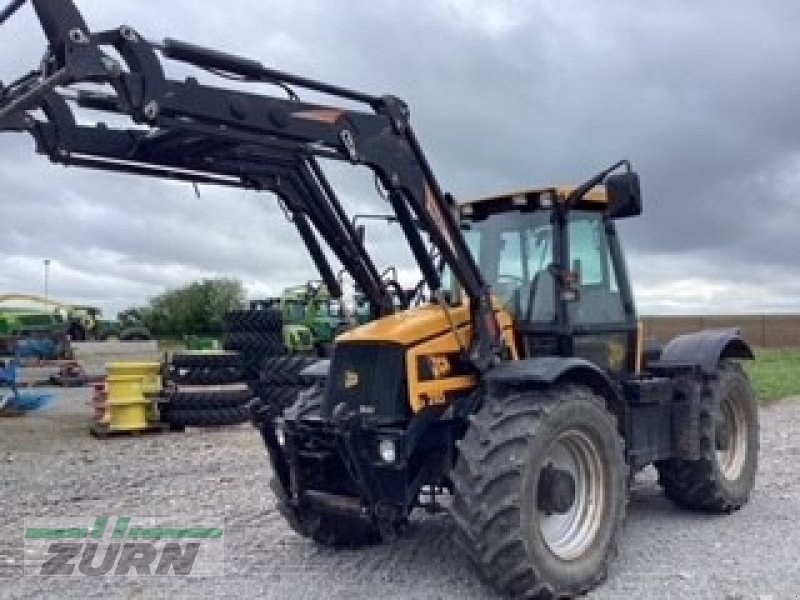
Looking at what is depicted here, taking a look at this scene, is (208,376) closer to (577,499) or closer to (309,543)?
(309,543)

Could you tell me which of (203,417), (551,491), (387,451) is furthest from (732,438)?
(203,417)

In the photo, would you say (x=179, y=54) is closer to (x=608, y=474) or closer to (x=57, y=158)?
(x=57, y=158)

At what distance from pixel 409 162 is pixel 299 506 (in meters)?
2.61

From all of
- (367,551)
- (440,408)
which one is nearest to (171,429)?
(367,551)

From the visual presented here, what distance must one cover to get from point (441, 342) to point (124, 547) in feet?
9.88

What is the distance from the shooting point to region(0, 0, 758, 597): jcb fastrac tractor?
5.52 metres

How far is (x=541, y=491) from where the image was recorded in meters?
6.29

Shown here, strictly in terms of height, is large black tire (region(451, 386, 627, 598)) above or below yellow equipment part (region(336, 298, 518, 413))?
below

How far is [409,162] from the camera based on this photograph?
248 inches

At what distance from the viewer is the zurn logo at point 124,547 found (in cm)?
685

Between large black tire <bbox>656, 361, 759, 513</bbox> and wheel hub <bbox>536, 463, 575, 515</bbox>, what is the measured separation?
7.61 feet

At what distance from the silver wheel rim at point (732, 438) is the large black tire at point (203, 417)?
7713 millimetres

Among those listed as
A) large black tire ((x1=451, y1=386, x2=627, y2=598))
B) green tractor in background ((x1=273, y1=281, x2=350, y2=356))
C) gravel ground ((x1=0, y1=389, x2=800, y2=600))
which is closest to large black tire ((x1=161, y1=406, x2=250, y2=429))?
gravel ground ((x1=0, y1=389, x2=800, y2=600))

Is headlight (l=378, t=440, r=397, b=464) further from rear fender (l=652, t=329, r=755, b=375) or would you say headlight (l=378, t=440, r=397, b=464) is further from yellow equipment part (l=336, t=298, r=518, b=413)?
rear fender (l=652, t=329, r=755, b=375)
